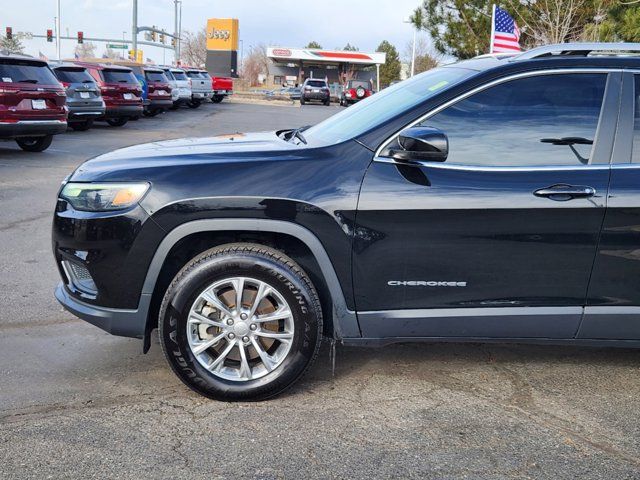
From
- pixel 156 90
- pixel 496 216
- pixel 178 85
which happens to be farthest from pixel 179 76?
pixel 496 216

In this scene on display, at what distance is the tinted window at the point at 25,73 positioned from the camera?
12570mm

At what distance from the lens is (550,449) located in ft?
11.1

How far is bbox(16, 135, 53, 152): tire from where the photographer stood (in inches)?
576

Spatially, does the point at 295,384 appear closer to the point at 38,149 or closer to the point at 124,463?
the point at 124,463

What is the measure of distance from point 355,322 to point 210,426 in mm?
892

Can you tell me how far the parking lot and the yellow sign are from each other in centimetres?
7034

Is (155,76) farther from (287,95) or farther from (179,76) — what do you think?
(287,95)

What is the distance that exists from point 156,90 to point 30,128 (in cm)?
1216

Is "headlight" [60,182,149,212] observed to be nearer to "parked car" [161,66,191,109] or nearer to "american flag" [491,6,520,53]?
"american flag" [491,6,520,53]

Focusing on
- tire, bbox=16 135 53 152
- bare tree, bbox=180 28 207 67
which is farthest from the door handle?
bare tree, bbox=180 28 207 67

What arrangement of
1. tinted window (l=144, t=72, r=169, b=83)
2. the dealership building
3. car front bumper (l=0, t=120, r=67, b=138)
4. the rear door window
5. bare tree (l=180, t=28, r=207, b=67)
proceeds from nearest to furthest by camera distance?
car front bumper (l=0, t=120, r=67, b=138) < tinted window (l=144, t=72, r=169, b=83) < the rear door window < the dealership building < bare tree (l=180, t=28, r=207, b=67)

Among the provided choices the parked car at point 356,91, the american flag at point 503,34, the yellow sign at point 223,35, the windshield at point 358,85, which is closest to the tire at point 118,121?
the american flag at point 503,34

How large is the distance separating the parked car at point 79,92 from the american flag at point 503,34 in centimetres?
1002

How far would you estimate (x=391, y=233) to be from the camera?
363cm
